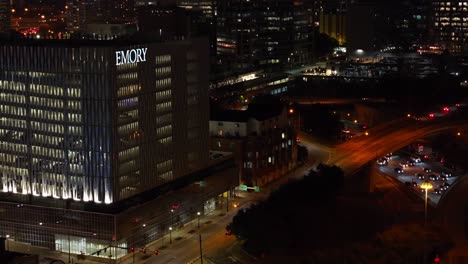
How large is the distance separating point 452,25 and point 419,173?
7052 cm

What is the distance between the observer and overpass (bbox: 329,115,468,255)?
44.2 metres

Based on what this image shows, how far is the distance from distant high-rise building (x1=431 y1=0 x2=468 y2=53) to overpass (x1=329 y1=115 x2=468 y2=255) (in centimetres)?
6064

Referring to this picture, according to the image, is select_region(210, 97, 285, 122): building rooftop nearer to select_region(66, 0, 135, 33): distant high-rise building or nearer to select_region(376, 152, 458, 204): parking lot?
select_region(376, 152, 458, 204): parking lot

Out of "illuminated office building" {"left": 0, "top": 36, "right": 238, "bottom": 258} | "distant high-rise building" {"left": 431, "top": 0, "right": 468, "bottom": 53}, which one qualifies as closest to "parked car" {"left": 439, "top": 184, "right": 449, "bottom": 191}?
"illuminated office building" {"left": 0, "top": 36, "right": 238, "bottom": 258}

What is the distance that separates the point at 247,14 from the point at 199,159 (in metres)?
57.2

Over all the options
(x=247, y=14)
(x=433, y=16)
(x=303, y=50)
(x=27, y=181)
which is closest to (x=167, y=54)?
(x=27, y=181)

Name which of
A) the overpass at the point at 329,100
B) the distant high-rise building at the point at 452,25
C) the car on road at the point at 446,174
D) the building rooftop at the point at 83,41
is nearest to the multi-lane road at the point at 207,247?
the building rooftop at the point at 83,41

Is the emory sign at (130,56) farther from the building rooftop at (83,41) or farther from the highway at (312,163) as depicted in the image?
the highway at (312,163)

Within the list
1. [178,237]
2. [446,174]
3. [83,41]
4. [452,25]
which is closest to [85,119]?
[83,41]

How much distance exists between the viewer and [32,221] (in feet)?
126

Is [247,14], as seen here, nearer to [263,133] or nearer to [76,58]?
[263,133]

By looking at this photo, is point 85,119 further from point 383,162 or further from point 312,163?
point 383,162

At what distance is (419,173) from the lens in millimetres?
62000

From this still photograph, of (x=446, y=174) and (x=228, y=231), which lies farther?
(x=446, y=174)
